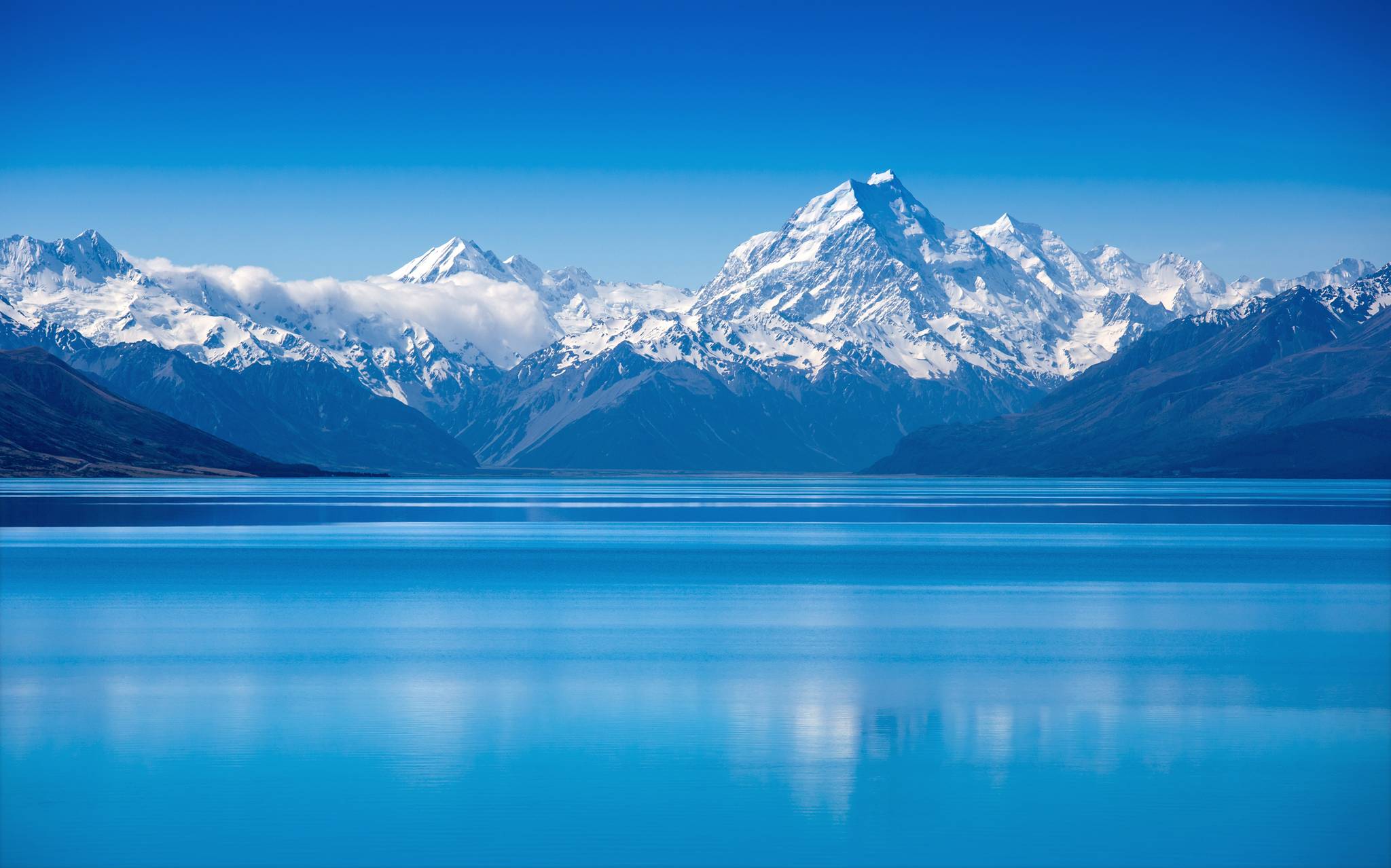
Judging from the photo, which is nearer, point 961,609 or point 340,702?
point 340,702

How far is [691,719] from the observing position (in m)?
43.2

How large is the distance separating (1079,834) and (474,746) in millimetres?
16106

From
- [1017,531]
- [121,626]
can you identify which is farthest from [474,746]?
[1017,531]

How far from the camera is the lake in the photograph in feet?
100

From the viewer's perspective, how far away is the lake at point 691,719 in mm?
30625

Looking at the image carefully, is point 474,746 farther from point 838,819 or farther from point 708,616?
point 708,616

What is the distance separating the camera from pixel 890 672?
172 ft

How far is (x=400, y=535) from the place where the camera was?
140m

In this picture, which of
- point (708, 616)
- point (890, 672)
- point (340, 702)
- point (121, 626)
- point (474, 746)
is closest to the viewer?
point (474, 746)

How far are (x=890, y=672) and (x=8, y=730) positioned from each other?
2862 cm

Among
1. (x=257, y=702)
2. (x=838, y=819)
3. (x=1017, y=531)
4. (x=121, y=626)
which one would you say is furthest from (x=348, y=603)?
(x=1017, y=531)

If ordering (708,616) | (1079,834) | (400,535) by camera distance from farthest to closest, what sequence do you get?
1. (400,535)
2. (708,616)
3. (1079,834)

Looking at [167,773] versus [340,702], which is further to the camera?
[340,702]

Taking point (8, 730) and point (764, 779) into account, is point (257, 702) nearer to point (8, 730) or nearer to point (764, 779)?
point (8, 730)
